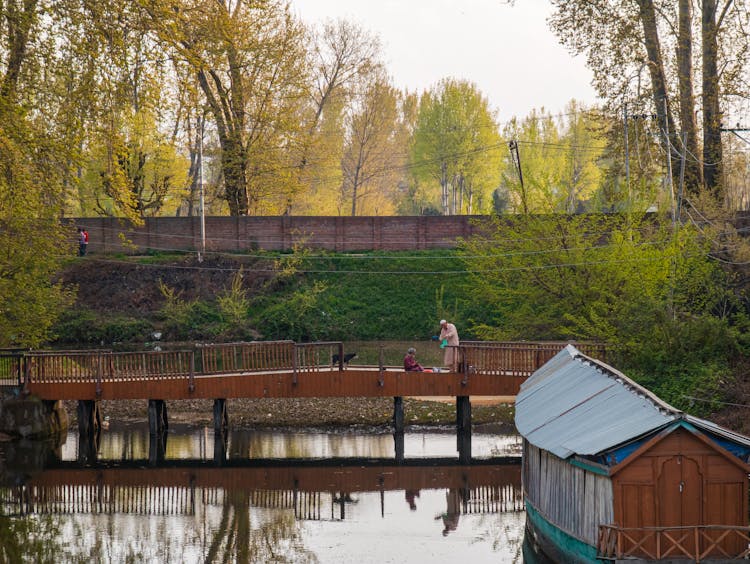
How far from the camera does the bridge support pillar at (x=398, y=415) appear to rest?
3183 cm

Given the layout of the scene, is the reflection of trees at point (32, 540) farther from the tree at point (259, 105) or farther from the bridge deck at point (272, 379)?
the tree at point (259, 105)

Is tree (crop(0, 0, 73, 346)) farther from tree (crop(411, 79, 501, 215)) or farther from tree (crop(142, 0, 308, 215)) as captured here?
tree (crop(411, 79, 501, 215))

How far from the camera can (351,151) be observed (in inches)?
3231

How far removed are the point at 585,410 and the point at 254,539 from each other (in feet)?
25.1

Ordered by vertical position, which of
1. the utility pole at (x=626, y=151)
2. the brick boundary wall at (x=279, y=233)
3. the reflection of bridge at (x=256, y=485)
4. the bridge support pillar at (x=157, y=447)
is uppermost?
the utility pole at (x=626, y=151)

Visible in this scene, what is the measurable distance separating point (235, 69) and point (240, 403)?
21233mm

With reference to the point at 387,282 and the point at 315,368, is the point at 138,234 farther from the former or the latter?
the point at 315,368

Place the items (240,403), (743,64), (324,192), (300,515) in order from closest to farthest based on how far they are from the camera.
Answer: (300,515) → (240,403) → (743,64) → (324,192)

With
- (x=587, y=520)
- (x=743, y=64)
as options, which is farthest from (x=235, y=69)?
(x=587, y=520)

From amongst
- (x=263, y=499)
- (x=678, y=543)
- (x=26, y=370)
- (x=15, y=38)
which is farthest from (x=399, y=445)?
(x=15, y=38)

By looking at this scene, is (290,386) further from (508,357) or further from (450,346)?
(508,357)

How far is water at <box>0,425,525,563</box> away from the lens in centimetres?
2067

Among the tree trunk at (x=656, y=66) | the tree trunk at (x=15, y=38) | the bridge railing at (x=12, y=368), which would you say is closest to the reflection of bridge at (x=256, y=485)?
the bridge railing at (x=12, y=368)

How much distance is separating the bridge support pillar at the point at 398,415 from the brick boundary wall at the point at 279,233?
24.5 metres
